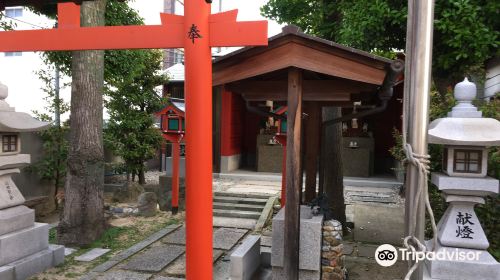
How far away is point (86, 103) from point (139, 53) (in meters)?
3.66

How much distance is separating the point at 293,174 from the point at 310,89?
1.30 m

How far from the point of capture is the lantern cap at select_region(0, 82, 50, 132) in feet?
20.1

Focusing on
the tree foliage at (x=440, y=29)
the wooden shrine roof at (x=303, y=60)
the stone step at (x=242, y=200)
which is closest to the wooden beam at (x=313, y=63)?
the wooden shrine roof at (x=303, y=60)

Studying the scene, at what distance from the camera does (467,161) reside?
14.6 ft

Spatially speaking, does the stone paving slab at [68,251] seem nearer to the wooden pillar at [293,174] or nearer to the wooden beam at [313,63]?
the wooden pillar at [293,174]

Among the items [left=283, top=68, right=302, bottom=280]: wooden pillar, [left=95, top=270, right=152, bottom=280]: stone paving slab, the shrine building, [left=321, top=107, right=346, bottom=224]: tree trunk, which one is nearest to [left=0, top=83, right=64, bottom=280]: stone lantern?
[left=95, top=270, right=152, bottom=280]: stone paving slab

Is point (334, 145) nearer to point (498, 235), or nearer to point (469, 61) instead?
point (469, 61)

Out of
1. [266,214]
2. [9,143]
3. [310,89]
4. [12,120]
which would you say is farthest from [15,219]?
[266,214]

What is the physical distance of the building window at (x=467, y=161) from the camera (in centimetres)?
441

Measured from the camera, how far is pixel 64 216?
8.16 m

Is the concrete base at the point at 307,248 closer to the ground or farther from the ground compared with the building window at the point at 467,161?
closer to the ground

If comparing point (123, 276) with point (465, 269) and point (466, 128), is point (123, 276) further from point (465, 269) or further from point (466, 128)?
point (466, 128)

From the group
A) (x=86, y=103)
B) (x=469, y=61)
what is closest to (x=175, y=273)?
(x=86, y=103)

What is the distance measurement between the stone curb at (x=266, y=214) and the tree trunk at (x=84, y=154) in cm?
389
